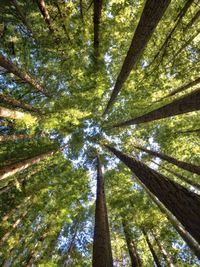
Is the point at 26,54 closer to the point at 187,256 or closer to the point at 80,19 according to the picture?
the point at 80,19

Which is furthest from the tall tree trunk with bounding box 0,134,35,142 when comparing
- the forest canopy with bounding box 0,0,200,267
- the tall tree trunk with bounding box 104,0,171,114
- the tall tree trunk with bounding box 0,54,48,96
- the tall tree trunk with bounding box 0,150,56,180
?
the tall tree trunk with bounding box 104,0,171,114

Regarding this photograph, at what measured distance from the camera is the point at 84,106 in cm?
1154

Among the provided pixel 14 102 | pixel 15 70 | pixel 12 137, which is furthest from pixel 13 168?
pixel 15 70

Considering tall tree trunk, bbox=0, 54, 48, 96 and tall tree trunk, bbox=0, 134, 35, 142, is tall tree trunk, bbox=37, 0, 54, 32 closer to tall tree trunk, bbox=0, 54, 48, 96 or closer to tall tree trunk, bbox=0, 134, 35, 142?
tall tree trunk, bbox=0, 54, 48, 96

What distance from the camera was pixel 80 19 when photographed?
9609 millimetres

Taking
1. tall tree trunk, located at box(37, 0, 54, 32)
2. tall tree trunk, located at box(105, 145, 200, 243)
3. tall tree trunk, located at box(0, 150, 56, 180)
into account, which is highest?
tall tree trunk, located at box(37, 0, 54, 32)

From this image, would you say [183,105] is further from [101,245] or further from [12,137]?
[12,137]

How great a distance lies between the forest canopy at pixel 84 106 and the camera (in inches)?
308

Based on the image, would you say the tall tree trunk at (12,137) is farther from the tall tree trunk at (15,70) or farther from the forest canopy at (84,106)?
the tall tree trunk at (15,70)

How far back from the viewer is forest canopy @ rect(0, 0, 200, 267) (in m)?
7.82

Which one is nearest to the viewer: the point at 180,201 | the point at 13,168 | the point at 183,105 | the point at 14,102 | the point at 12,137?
the point at 180,201

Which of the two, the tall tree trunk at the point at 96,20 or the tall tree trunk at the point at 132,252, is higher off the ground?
the tall tree trunk at the point at 96,20

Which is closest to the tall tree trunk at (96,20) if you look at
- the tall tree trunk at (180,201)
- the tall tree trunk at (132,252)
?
the tall tree trunk at (180,201)

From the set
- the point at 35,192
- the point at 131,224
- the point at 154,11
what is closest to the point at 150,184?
the point at 154,11
